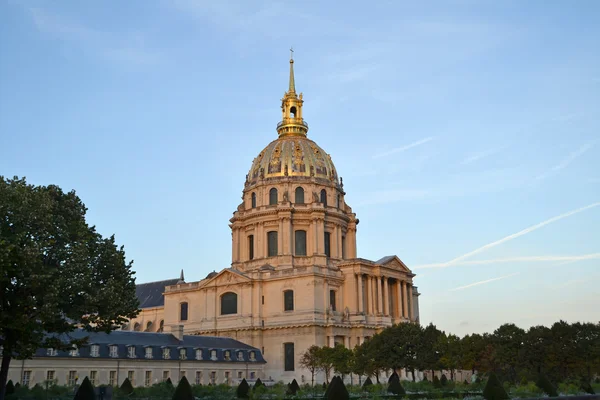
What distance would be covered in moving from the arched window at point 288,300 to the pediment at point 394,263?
11256mm

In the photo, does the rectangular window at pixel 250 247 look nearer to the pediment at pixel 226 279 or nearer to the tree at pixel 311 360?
the pediment at pixel 226 279

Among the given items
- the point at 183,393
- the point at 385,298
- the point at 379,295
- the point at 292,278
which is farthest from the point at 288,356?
the point at 183,393

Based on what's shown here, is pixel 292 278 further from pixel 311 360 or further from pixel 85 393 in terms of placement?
pixel 85 393

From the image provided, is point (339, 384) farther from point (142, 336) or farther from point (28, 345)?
point (142, 336)

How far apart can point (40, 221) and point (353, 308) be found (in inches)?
1942

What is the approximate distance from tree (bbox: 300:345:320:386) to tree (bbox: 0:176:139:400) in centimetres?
3314

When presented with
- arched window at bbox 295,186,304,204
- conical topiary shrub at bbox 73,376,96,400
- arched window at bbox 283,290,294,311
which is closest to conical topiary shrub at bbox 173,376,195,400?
conical topiary shrub at bbox 73,376,96,400

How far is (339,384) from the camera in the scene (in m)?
32.8

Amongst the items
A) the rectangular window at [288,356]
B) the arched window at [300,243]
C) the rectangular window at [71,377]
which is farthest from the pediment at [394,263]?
the rectangular window at [71,377]

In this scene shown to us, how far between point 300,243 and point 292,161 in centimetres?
1092

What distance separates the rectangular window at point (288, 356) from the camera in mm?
73188

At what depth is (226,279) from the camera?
263 ft

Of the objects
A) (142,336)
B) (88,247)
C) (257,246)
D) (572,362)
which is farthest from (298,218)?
(88,247)

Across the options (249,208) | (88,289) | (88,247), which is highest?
(249,208)
